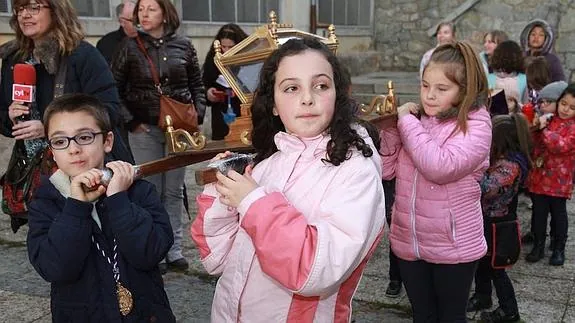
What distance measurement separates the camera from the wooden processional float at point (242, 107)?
2047 mm

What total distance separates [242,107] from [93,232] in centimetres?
72

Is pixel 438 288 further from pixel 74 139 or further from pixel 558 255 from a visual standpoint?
pixel 558 255

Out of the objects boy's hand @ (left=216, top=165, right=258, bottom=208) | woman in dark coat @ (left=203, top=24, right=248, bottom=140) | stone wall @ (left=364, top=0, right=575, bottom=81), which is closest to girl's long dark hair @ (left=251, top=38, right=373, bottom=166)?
boy's hand @ (left=216, top=165, right=258, bottom=208)

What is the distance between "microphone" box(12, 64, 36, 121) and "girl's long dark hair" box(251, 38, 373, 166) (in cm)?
145

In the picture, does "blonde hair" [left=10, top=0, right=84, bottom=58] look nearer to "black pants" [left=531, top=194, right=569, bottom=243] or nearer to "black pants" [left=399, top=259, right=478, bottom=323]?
"black pants" [left=399, top=259, right=478, bottom=323]

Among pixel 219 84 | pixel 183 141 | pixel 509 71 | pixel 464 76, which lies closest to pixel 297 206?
pixel 183 141

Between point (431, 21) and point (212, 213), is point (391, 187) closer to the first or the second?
point (212, 213)

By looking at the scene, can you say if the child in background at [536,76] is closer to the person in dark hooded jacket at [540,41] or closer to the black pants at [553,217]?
the person in dark hooded jacket at [540,41]

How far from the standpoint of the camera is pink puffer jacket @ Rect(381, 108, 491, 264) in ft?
8.28

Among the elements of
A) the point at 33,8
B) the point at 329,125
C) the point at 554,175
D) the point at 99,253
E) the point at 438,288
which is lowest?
the point at 438,288

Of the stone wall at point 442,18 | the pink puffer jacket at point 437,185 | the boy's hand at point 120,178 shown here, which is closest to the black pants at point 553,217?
the pink puffer jacket at point 437,185

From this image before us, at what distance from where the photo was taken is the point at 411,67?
530 inches

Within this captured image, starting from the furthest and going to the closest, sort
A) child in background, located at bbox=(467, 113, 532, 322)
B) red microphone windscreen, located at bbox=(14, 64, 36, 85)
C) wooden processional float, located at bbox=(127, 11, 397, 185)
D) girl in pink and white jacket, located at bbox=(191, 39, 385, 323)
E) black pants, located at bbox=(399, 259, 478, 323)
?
child in background, located at bbox=(467, 113, 532, 322)
red microphone windscreen, located at bbox=(14, 64, 36, 85)
black pants, located at bbox=(399, 259, 478, 323)
wooden processional float, located at bbox=(127, 11, 397, 185)
girl in pink and white jacket, located at bbox=(191, 39, 385, 323)

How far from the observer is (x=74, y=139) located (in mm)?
2096
